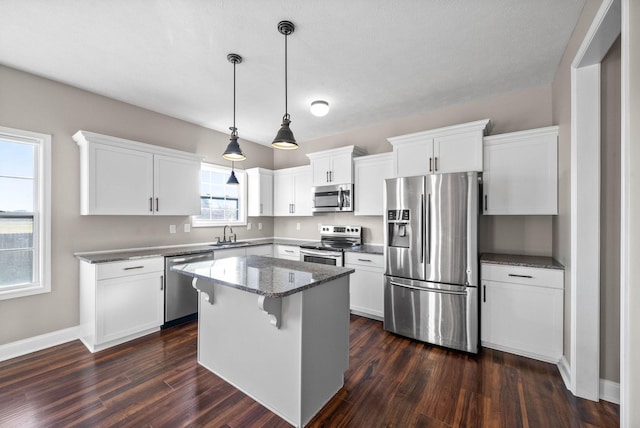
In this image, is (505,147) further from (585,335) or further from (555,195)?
(585,335)

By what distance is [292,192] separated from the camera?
5.02 m

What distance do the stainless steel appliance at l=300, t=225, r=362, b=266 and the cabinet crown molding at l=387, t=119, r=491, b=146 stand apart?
5.15 feet

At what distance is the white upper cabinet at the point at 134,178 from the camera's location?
9.87 feet

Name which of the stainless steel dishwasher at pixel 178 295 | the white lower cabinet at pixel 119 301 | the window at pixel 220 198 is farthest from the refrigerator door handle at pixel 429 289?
the window at pixel 220 198

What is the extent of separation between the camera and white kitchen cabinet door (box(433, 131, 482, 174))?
3062mm

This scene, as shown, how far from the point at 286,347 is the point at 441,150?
8.93 ft

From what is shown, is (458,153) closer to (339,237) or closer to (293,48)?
(293,48)

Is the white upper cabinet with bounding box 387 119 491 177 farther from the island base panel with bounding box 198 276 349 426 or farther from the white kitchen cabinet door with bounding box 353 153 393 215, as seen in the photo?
the island base panel with bounding box 198 276 349 426

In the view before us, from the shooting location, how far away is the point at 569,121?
2.34 meters

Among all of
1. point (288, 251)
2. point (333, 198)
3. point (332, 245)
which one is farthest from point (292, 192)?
point (332, 245)

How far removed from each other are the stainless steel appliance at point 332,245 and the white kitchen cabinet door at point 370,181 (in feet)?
1.41

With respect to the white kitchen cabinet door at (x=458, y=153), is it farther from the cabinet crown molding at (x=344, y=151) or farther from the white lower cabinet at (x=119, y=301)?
the white lower cabinet at (x=119, y=301)

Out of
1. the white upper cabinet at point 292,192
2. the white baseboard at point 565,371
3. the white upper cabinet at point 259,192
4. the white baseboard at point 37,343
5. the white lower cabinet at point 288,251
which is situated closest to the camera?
the white baseboard at point 565,371

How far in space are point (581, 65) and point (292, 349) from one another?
116 inches
